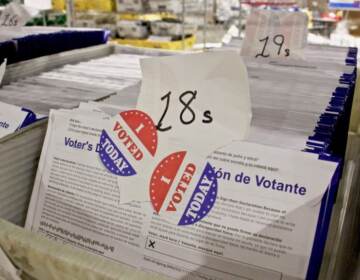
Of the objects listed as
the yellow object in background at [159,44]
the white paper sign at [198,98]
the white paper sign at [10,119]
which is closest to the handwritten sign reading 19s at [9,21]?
the white paper sign at [10,119]

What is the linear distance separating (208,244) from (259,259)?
0.08 metres

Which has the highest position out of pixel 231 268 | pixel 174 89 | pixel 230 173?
pixel 174 89

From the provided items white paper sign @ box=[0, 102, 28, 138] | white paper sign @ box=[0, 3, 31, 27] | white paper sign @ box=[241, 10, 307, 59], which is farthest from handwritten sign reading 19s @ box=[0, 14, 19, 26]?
white paper sign @ box=[241, 10, 307, 59]

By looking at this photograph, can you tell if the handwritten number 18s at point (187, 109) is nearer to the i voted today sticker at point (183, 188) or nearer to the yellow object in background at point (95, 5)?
the i voted today sticker at point (183, 188)

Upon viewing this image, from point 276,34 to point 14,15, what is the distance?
0.83 meters

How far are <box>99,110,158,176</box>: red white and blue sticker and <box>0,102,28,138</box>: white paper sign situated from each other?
0.18m

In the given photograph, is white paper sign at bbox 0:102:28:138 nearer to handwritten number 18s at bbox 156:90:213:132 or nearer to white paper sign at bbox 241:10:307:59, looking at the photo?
handwritten number 18s at bbox 156:90:213:132

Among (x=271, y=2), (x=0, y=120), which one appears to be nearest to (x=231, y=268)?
(x=0, y=120)

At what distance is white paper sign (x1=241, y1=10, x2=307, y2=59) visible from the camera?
1041 millimetres

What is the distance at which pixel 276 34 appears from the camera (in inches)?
41.5

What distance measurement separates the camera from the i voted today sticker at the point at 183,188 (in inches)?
24.5

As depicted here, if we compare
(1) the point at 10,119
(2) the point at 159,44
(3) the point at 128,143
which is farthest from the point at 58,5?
(3) the point at 128,143

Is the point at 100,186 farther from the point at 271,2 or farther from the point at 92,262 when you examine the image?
the point at 271,2

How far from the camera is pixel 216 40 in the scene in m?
4.57
